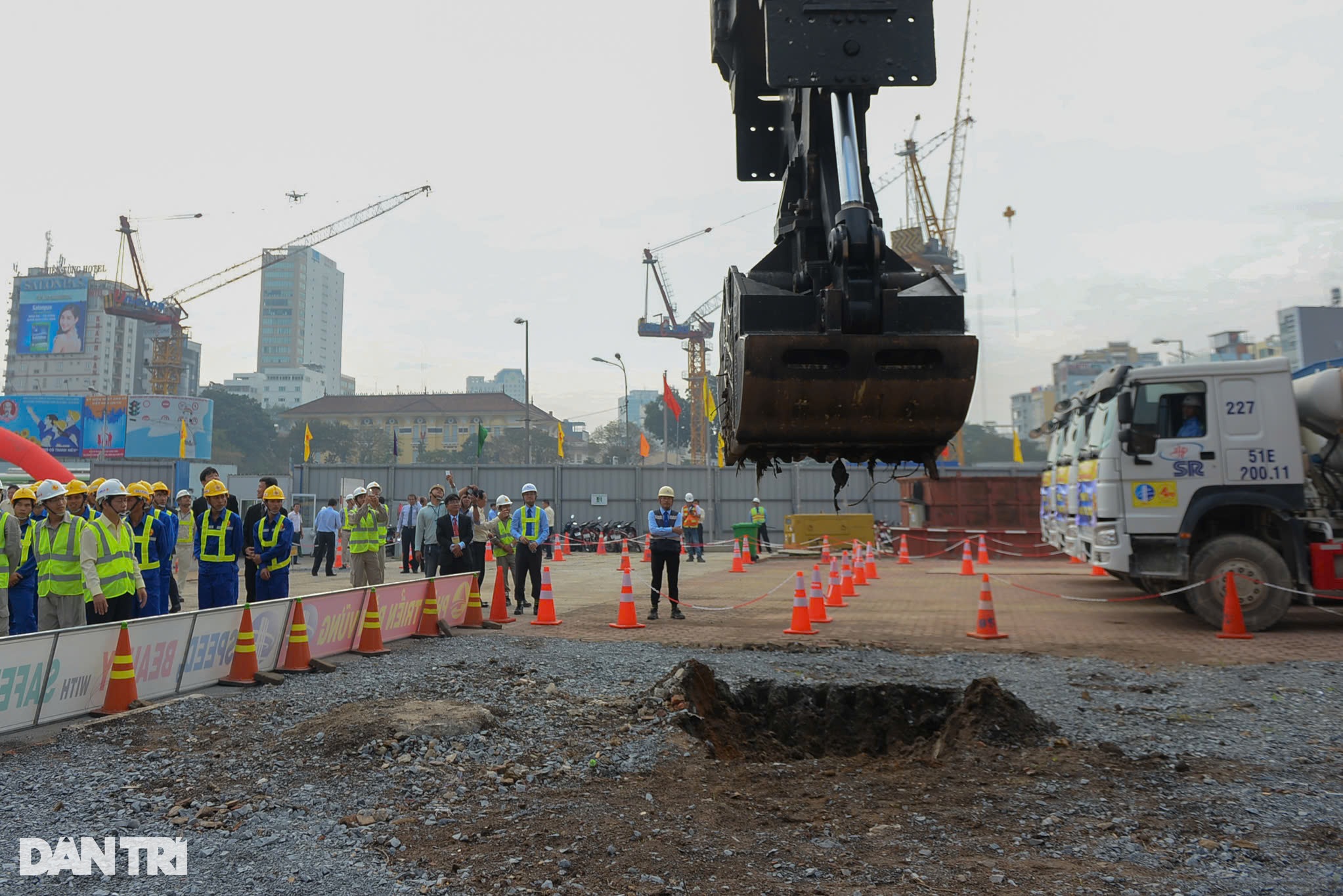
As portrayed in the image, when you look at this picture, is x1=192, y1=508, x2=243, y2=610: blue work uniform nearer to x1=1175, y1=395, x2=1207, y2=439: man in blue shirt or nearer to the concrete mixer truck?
the concrete mixer truck

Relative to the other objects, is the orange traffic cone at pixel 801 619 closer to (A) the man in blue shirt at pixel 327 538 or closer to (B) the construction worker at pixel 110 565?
(B) the construction worker at pixel 110 565

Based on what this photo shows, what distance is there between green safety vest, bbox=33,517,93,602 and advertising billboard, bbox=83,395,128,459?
56493 millimetres

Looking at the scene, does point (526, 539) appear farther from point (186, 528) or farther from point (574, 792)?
point (574, 792)

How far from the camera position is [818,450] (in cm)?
515

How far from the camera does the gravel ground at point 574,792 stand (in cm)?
393

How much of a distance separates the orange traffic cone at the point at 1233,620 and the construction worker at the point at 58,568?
1229 cm

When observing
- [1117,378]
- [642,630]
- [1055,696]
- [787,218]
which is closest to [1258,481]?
[1117,378]

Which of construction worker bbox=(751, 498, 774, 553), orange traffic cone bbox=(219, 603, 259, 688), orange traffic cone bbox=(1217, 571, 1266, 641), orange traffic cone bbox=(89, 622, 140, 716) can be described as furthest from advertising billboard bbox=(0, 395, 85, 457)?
orange traffic cone bbox=(1217, 571, 1266, 641)

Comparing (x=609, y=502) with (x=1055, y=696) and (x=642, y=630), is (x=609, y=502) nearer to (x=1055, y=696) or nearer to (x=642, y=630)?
(x=642, y=630)

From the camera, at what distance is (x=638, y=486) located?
36.3 m

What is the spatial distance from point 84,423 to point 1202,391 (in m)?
63.9

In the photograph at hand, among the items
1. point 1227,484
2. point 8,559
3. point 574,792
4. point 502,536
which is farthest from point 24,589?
point 1227,484

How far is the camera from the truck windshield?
11633mm

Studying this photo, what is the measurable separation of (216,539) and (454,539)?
4714 mm
